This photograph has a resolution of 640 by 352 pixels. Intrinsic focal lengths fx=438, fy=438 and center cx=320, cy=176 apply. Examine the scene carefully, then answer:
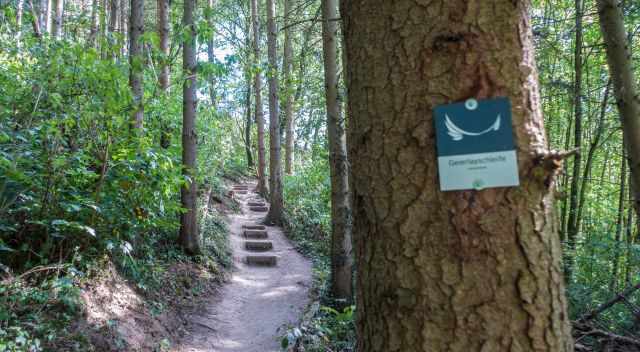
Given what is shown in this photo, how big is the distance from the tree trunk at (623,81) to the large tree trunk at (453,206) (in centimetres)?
246

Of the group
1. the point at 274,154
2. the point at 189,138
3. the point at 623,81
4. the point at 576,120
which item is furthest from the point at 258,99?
the point at 623,81

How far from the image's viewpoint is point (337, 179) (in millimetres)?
7277

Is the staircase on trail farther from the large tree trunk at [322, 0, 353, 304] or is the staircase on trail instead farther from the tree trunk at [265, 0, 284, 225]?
the large tree trunk at [322, 0, 353, 304]

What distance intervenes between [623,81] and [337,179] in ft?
15.0

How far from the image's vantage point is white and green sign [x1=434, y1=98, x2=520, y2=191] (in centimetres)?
119

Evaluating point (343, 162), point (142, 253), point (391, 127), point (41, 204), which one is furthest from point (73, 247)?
point (391, 127)

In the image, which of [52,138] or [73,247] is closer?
[52,138]

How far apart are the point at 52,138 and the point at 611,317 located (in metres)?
5.29

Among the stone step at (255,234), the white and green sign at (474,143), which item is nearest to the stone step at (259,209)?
the stone step at (255,234)

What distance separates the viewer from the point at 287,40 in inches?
627

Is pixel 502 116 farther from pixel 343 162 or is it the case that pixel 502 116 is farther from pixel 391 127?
pixel 343 162

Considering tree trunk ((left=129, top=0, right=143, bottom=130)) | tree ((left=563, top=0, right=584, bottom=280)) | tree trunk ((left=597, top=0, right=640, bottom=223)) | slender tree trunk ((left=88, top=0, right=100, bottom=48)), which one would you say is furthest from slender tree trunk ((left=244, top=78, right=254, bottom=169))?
tree trunk ((left=597, top=0, right=640, bottom=223))

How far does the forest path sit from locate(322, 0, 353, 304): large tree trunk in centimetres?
82

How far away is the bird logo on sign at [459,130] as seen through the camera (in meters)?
1.20
